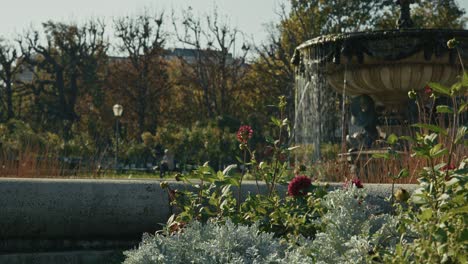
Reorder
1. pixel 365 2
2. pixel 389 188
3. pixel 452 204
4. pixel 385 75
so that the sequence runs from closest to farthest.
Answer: pixel 452 204 → pixel 389 188 → pixel 385 75 → pixel 365 2

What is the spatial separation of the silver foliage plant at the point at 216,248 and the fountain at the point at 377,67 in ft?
19.5

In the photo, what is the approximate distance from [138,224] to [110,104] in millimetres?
41748

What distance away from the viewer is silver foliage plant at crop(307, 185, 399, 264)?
2381 millimetres

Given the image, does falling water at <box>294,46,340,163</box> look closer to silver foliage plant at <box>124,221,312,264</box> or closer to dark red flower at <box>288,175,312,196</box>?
dark red flower at <box>288,175,312,196</box>

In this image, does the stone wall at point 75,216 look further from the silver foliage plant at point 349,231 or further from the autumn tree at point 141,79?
the autumn tree at point 141,79

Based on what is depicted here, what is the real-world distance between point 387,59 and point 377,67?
0.51 meters

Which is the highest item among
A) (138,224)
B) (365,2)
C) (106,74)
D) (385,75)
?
(365,2)

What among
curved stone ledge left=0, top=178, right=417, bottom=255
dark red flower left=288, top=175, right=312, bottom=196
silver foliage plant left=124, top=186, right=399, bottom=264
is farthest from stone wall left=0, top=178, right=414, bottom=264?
silver foliage plant left=124, top=186, right=399, bottom=264

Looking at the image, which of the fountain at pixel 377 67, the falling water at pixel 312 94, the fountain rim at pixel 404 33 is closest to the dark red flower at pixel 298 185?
the fountain at pixel 377 67

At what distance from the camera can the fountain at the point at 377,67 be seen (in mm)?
9242

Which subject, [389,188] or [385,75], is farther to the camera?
[385,75]

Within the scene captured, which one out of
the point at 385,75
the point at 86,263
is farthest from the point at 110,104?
the point at 86,263

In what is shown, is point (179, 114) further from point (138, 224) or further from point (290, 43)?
point (138, 224)

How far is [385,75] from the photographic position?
988 cm
